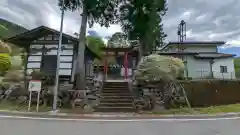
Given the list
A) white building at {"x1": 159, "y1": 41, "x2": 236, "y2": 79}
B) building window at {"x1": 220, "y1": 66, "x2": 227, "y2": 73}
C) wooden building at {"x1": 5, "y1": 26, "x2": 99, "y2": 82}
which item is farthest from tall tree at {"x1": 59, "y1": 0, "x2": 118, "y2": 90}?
building window at {"x1": 220, "y1": 66, "x2": 227, "y2": 73}

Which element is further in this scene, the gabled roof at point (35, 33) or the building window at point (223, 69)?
the building window at point (223, 69)

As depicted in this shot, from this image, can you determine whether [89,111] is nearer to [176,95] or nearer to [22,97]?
[22,97]

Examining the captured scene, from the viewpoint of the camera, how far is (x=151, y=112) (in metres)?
10.7

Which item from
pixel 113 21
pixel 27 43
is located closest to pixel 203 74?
pixel 113 21

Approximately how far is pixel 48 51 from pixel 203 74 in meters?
16.8

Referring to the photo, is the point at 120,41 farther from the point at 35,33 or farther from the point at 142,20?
the point at 35,33

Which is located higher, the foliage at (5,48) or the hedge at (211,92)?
the foliage at (5,48)

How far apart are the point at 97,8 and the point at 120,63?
1236 centimetres

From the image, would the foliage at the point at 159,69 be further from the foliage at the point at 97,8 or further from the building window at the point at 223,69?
the building window at the point at 223,69

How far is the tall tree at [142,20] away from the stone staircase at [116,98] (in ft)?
19.3

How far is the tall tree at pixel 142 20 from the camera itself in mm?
16391

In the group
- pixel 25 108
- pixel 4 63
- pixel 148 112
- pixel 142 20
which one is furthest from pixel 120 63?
pixel 25 108

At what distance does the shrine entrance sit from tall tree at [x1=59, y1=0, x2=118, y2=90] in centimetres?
258

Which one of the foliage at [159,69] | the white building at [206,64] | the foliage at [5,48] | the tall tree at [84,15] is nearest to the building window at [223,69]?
the white building at [206,64]
